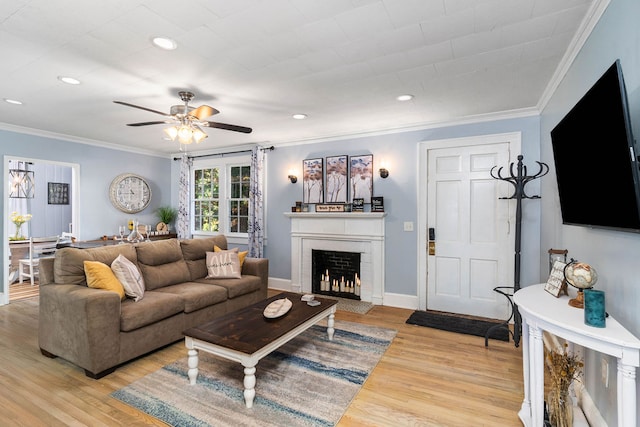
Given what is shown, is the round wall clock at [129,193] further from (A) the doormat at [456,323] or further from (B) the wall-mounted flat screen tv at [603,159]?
(B) the wall-mounted flat screen tv at [603,159]

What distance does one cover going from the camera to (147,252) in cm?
360

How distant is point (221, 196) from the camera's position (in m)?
6.07

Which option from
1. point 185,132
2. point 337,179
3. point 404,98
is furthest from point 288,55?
point 337,179

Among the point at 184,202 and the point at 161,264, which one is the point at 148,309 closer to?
the point at 161,264

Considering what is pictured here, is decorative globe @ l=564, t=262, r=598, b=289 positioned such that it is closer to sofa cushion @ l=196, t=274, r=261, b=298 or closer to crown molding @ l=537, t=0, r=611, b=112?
crown molding @ l=537, t=0, r=611, b=112

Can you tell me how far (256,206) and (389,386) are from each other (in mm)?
3691

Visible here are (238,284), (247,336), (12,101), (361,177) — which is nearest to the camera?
(247,336)

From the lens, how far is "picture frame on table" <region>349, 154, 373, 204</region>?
462 centimetres

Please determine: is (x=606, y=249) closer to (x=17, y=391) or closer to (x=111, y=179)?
(x=17, y=391)

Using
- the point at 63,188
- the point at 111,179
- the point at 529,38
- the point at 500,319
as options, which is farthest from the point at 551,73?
the point at 63,188

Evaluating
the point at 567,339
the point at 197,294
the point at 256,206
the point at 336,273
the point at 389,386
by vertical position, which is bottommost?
the point at 389,386

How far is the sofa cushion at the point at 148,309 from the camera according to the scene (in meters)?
2.70

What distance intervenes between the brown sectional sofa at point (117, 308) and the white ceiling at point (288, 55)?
5.50 ft

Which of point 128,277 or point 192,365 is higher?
point 128,277
